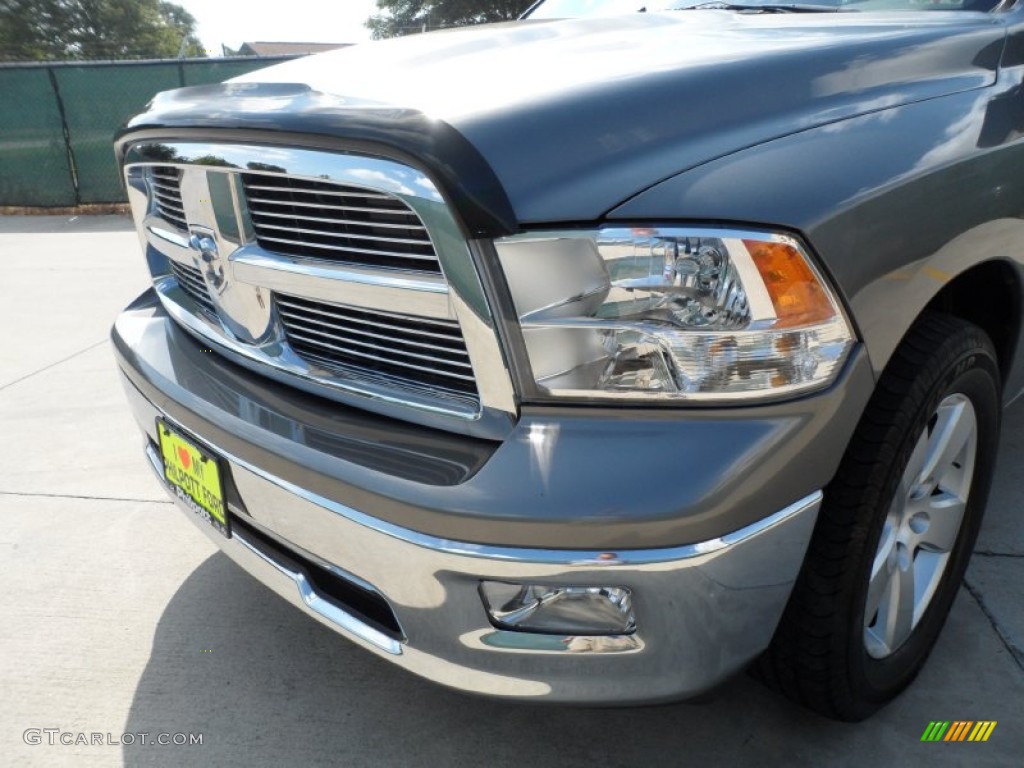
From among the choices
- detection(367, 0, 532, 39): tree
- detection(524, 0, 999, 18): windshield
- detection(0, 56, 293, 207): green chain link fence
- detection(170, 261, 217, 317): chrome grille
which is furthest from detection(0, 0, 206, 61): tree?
detection(170, 261, 217, 317): chrome grille

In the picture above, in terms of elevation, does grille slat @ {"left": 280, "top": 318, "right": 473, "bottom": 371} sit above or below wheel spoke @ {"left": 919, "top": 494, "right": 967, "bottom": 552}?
above

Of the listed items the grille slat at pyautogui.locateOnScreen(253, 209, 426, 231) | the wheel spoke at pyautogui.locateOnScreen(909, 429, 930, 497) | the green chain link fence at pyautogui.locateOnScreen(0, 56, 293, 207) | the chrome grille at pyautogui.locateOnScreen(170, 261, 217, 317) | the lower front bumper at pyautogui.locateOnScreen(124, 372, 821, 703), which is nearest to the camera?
the lower front bumper at pyautogui.locateOnScreen(124, 372, 821, 703)

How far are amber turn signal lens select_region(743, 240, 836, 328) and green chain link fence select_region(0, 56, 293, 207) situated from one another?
10388 mm

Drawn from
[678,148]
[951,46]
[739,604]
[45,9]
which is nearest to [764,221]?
[678,148]

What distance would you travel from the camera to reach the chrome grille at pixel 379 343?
1.51m

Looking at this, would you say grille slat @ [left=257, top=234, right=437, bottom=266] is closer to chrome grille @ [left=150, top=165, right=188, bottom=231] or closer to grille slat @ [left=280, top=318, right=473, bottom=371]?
grille slat @ [left=280, top=318, right=473, bottom=371]

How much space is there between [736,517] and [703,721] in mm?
842

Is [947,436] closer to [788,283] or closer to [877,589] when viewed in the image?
[877,589]

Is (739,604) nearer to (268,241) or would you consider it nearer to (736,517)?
(736,517)

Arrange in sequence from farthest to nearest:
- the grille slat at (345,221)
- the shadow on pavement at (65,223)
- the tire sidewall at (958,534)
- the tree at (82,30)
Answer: the tree at (82,30) → the shadow on pavement at (65,223) → the tire sidewall at (958,534) → the grille slat at (345,221)

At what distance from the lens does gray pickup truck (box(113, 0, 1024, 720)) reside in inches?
53.0

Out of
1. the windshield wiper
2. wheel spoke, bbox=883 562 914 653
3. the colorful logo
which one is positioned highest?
the windshield wiper

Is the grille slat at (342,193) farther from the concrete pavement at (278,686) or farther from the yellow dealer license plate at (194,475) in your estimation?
the concrete pavement at (278,686)

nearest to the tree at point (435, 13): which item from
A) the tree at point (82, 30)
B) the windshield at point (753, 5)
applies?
the tree at point (82, 30)
